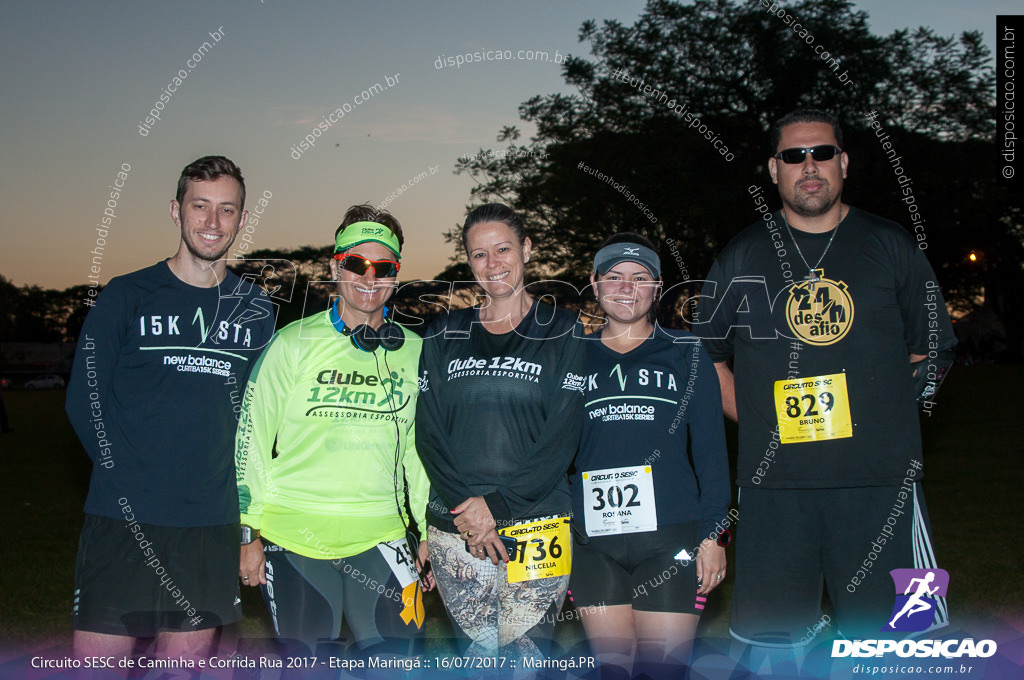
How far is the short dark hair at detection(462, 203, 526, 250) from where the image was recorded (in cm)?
353

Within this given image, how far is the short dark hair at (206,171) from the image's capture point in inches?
140

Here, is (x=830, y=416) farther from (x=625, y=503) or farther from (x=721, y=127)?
(x=721, y=127)

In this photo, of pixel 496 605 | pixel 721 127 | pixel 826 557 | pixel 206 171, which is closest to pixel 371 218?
pixel 206 171

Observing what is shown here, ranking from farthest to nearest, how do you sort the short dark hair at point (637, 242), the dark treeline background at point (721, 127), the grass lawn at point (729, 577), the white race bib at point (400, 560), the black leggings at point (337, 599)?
the dark treeline background at point (721, 127) → the grass lawn at point (729, 577) → the short dark hair at point (637, 242) → the white race bib at point (400, 560) → the black leggings at point (337, 599)

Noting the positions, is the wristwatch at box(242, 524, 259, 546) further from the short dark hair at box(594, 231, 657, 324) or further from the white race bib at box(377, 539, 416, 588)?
the short dark hair at box(594, 231, 657, 324)

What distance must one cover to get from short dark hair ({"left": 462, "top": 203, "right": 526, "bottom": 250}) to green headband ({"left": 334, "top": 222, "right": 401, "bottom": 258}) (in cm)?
37

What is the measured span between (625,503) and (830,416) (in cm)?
101

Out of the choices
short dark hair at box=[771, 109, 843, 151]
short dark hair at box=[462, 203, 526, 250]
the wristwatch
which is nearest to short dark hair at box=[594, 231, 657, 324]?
short dark hair at box=[462, 203, 526, 250]

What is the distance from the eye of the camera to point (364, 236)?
3.61 m

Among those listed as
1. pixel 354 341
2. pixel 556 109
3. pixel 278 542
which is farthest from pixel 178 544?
pixel 556 109

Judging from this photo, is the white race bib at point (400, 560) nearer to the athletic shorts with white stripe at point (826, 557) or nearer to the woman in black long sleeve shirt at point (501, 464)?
the woman in black long sleeve shirt at point (501, 464)

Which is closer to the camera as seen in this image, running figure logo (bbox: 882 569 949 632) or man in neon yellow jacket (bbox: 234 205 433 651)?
man in neon yellow jacket (bbox: 234 205 433 651)

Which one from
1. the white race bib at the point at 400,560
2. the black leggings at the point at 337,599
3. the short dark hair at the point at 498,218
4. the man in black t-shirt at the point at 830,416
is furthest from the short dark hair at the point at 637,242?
the black leggings at the point at 337,599

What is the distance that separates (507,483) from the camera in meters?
3.40
